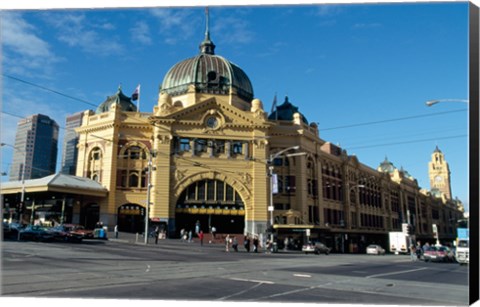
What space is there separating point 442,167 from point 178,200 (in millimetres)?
128860

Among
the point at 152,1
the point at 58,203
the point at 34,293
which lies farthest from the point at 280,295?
the point at 58,203

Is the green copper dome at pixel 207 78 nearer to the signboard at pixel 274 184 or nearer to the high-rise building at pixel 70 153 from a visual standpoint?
the signboard at pixel 274 184

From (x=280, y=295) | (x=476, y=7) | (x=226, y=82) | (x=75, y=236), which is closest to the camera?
(x=280, y=295)

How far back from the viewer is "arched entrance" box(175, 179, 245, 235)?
54.1 m

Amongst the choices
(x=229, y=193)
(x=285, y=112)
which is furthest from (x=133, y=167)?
(x=285, y=112)

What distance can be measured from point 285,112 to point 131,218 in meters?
26.9

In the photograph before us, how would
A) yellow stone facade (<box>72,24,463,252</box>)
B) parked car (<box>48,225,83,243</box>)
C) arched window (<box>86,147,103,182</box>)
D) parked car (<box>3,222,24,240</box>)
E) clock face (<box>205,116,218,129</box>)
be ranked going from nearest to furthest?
parked car (<box>48,225,83,243</box>), parked car (<box>3,222,24,240</box>), yellow stone facade (<box>72,24,463,252</box>), clock face (<box>205,116,218,129</box>), arched window (<box>86,147,103,182</box>)

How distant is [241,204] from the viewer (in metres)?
55.3

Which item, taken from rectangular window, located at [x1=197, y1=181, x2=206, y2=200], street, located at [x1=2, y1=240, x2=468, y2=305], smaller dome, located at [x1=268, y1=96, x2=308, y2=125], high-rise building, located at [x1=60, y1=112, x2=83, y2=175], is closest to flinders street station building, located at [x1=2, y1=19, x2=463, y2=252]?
rectangular window, located at [x1=197, y1=181, x2=206, y2=200]

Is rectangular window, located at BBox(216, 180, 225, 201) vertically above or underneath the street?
above

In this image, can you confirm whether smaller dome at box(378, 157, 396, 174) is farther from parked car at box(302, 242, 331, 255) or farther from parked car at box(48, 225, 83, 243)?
parked car at box(48, 225, 83, 243)

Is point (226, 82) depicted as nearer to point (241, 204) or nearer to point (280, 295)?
point (241, 204)

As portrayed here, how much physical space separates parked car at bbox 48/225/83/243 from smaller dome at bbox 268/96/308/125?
34.6 metres

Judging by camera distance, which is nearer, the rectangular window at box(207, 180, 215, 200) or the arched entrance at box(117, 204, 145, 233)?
the rectangular window at box(207, 180, 215, 200)
